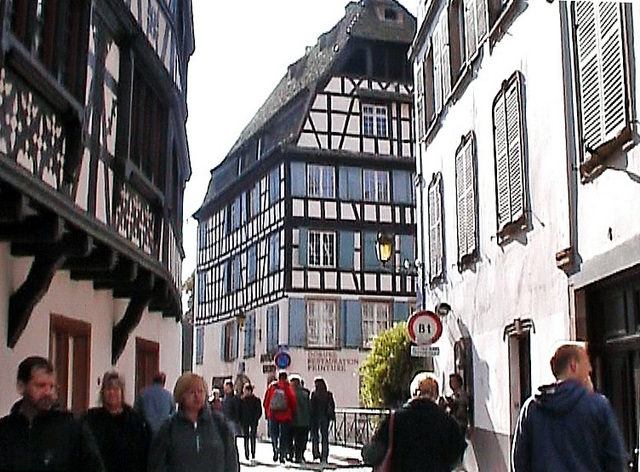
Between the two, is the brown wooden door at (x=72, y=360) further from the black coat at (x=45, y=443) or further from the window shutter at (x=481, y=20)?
the window shutter at (x=481, y=20)

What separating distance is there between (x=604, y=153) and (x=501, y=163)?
4182 mm

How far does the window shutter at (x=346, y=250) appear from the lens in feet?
129

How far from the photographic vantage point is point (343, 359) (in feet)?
131

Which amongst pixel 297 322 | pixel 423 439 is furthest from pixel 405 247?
pixel 423 439

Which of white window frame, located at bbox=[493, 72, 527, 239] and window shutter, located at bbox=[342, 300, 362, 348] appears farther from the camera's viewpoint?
window shutter, located at bbox=[342, 300, 362, 348]

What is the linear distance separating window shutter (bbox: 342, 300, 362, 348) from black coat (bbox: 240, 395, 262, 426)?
17.1 m

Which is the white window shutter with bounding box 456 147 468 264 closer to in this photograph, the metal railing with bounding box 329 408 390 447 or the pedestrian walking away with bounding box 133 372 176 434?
the pedestrian walking away with bounding box 133 372 176 434

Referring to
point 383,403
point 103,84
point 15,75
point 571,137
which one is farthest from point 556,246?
point 383,403

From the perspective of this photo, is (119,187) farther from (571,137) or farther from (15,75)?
(571,137)

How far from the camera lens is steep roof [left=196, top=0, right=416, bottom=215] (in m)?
39.5

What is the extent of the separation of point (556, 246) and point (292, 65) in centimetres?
3539

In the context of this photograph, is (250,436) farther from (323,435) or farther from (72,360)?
(72,360)

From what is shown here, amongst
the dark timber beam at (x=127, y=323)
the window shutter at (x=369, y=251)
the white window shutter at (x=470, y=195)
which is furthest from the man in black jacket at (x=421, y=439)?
the window shutter at (x=369, y=251)

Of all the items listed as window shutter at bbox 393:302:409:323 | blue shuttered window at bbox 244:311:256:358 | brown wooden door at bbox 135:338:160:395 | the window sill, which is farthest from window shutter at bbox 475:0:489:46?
blue shuttered window at bbox 244:311:256:358
